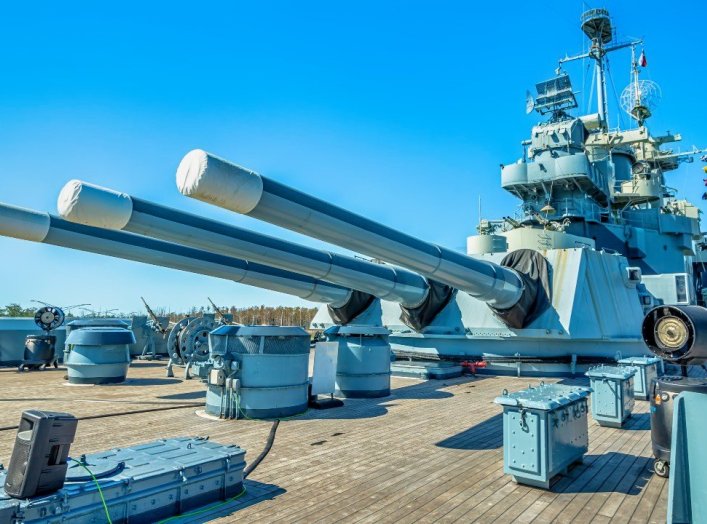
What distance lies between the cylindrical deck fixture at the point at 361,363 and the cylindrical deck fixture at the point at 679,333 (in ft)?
20.6

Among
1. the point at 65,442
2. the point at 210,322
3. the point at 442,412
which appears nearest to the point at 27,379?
the point at 210,322

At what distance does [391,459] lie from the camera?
5262 mm

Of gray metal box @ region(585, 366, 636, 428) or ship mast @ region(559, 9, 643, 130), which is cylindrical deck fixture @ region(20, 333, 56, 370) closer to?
gray metal box @ region(585, 366, 636, 428)

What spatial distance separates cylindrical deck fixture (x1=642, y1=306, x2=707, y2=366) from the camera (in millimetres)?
3078

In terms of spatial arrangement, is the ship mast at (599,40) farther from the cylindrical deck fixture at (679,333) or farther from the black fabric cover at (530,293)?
the cylindrical deck fixture at (679,333)

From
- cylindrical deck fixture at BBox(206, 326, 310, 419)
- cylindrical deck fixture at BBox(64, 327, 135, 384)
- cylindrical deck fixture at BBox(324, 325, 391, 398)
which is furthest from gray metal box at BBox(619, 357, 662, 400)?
cylindrical deck fixture at BBox(64, 327, 135, 384)

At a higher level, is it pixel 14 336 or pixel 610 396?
pixel 14 336

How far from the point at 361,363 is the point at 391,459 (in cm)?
405

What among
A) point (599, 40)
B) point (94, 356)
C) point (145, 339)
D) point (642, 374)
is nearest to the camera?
point (642, 374)

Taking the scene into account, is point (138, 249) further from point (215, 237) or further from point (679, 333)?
point (679, 333)

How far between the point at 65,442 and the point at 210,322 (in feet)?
34.4

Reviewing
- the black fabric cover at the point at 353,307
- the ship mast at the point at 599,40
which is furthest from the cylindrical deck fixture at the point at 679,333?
the ship mast at the point at 599,40

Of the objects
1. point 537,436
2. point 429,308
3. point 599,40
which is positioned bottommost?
point 537,436

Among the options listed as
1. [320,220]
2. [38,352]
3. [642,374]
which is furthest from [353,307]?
[38,352]
